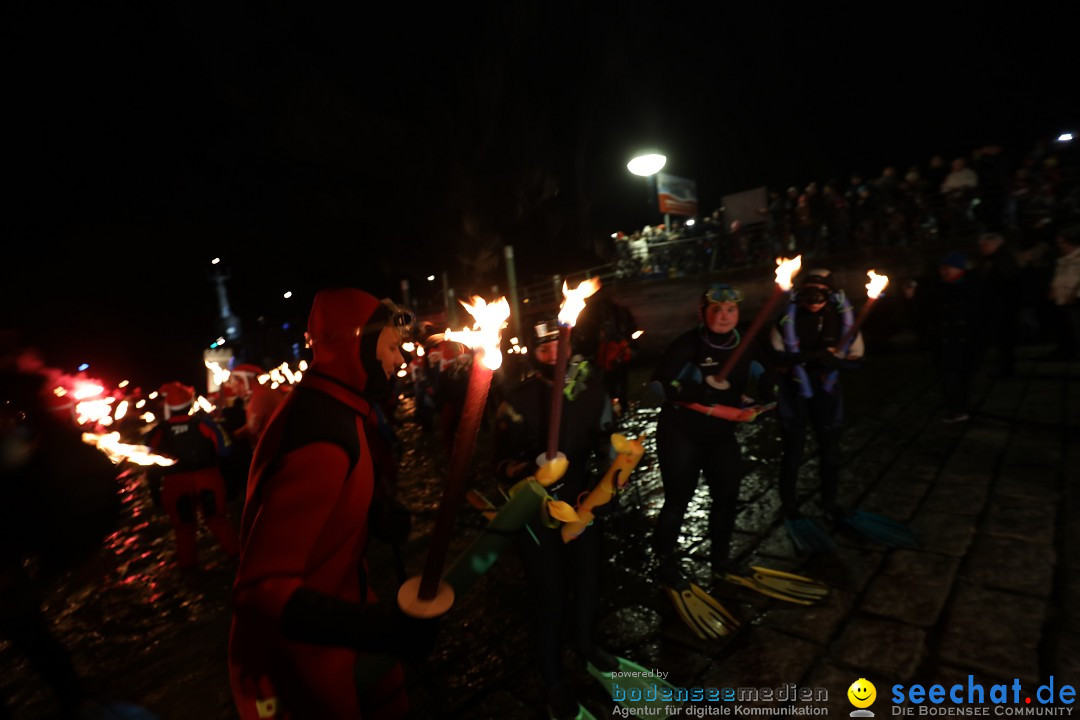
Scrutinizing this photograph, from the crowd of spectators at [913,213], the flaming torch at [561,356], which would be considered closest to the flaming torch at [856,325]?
the flaming torch at [561,356]

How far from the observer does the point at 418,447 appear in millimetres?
9617

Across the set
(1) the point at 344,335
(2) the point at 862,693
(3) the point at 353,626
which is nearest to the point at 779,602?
(2) the point at 862,693

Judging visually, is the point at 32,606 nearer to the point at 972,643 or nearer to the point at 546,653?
the point at 546,653

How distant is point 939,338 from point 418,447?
8.32 metres

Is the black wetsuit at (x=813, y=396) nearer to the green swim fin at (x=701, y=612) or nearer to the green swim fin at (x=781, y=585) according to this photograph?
the green swim fin at (x=781, y=585)

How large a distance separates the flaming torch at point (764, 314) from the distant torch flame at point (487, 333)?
5.32 feet

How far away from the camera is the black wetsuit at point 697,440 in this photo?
354 cm

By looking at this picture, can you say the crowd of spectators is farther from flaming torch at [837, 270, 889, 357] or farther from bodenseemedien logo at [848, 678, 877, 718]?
bodenseemedien logo at [848, 678, 877, 718]

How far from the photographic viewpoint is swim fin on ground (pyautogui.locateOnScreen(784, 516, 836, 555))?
3943mm

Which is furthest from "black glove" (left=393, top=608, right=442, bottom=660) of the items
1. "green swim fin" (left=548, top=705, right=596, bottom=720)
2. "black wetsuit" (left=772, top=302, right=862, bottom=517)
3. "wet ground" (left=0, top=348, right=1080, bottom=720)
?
"black wetsuit" (left=772, top=302, right=862, bottom=517)

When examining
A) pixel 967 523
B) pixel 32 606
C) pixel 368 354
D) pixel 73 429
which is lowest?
pixel 967 523

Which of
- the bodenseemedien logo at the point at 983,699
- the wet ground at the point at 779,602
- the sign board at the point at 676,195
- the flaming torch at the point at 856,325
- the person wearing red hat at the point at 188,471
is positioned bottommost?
the wet ground at the point at 779,602

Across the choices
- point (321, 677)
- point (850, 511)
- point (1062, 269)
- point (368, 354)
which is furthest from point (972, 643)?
point (1062, 269)

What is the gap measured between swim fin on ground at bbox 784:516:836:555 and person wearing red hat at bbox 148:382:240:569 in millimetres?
5318
